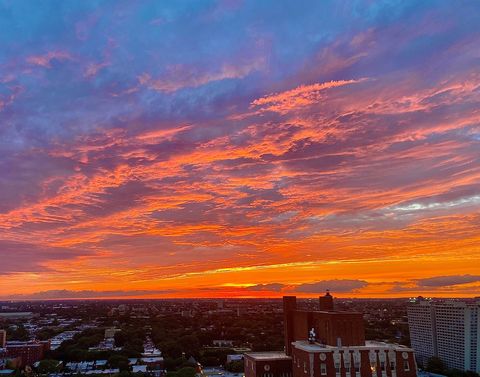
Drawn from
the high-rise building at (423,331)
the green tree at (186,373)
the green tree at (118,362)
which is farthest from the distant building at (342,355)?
the high-rise building at (423,331)

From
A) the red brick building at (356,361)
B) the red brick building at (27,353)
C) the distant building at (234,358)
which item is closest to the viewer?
the red brick building at (356,361)

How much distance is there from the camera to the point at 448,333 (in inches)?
6594

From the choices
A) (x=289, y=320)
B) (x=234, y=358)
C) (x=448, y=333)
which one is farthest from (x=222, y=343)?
(x=289, y=320)

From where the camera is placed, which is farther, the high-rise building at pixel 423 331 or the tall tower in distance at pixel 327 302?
the high-rise building at pixel 423 331

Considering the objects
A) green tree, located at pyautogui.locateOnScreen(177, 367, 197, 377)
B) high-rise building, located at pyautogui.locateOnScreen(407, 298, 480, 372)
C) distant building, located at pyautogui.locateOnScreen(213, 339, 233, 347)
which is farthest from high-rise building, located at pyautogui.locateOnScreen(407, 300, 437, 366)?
green tree, located at pyautogui.locateOnScreen(177, 367, 197, 377)

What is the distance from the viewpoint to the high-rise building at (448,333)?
515 feet

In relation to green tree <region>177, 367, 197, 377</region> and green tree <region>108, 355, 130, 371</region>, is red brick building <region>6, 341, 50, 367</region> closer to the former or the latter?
green tree <region>108, 355, 130, 371</region>

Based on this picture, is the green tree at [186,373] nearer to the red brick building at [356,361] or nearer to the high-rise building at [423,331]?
the red brick building at [356,361]

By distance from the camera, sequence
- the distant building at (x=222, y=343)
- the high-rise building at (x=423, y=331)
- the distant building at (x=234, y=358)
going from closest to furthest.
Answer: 1. the distant building at (x=234, y=358)
2. the high-rise building at (x=423, y=331)
3. the distant building at (x=222, y=343)

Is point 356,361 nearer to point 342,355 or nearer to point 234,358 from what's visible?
point 342,355

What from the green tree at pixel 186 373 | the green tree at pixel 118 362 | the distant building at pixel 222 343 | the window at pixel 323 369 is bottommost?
the distant building at pixel 222 343

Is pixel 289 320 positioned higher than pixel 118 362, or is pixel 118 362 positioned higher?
pixel 289 320

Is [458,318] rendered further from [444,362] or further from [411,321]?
[411,321]

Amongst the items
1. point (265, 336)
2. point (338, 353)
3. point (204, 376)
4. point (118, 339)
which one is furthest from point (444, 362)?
point (338, 353)
